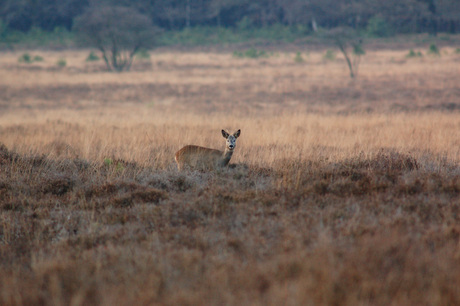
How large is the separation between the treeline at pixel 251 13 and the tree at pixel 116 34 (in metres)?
36.9

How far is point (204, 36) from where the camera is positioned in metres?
79.6

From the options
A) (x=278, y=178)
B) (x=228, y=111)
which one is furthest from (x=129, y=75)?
(x=278, y=178)

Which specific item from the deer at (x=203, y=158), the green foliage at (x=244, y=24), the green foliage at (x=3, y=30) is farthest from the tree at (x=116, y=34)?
the deer at (x=203, y=158)

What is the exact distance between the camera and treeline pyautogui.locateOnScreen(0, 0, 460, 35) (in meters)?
79.2

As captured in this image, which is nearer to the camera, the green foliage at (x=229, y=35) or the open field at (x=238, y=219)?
the open field at (x=238, y=219)

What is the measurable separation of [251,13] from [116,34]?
166 feet

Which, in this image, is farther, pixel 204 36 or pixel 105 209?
pixel 204 36

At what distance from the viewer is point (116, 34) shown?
46.5 meters

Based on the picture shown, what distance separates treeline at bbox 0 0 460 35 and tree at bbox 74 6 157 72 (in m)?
36.9

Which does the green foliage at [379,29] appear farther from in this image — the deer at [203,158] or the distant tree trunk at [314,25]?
the deer at [203,158]

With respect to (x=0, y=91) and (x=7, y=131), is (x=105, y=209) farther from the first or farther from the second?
(x=0, y=91)

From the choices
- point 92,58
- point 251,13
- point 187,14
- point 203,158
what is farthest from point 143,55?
point 251,13

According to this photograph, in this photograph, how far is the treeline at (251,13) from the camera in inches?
3118

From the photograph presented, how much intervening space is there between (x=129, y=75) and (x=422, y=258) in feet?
122
